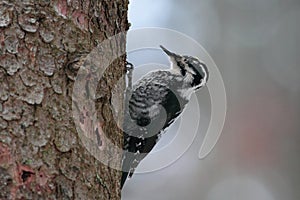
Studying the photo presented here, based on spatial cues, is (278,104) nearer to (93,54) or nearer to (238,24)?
(238,24)

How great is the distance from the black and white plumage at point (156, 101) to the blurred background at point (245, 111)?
239 cm

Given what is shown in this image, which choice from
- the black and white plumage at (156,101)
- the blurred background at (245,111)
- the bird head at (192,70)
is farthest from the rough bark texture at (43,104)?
the blurred background at (245,111)

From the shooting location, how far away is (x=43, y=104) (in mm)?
1103

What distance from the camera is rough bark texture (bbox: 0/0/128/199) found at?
1051 millimetres

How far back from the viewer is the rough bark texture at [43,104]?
1051 millimetres

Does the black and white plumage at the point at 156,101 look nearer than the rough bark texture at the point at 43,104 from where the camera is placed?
No

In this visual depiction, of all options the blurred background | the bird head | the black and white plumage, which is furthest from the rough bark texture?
the blurred background

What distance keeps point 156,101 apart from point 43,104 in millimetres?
1002

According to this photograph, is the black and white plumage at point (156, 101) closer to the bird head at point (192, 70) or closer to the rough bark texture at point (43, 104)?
the bird head at point (192, 70)

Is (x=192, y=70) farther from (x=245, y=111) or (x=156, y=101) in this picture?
(x=245, y=111)

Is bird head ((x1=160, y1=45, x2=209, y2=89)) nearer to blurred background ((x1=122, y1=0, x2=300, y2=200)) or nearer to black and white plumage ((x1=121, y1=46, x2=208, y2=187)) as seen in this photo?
black and white plumage ((x1=121, y1=46, x2=208, y2=187))

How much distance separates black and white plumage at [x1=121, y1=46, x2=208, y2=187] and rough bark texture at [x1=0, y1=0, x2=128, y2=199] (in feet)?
2.24

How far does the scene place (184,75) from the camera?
7.06 ft

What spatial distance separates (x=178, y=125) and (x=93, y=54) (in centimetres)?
90
